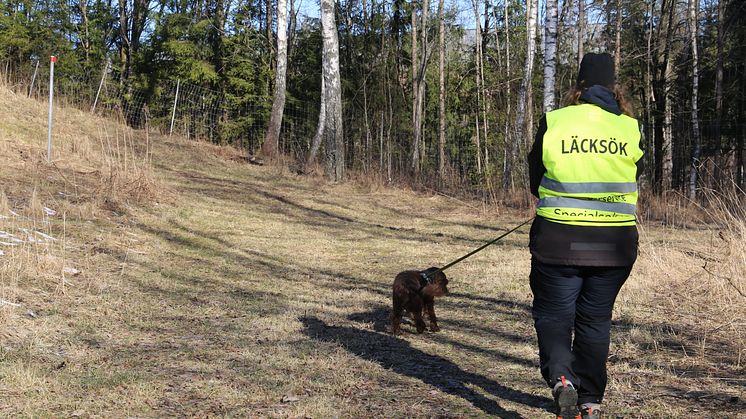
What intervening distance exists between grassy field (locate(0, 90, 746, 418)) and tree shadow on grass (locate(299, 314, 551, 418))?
21 mm

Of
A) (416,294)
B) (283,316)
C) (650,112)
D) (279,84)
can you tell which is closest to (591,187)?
(416,294)

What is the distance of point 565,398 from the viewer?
10.1 ft

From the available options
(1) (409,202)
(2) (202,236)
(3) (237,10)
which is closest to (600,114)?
(2) (202,236)

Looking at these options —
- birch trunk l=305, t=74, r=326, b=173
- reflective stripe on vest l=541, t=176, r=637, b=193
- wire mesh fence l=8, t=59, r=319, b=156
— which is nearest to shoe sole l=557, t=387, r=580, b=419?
reflective stripe on vest l=541, t=176, r=637, b=193

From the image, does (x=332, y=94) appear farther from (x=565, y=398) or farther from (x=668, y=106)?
(x=565, y=398)

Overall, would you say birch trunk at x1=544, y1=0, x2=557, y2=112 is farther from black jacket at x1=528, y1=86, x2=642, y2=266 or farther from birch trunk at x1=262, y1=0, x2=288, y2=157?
black jacket at x1=528, y1=86, x2=642, y2=266

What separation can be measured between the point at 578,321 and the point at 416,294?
2.37 m

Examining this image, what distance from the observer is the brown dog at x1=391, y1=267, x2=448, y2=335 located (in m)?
5.59

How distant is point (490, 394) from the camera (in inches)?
163

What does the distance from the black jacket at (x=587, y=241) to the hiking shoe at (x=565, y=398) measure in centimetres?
57

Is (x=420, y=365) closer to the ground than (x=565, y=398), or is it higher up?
closer to the ground

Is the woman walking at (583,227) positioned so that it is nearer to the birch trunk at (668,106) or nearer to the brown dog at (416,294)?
the brown dog at (416,294)

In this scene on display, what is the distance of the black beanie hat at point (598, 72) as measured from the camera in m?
3.31

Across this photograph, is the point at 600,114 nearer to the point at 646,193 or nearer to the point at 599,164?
the point at 599,164
